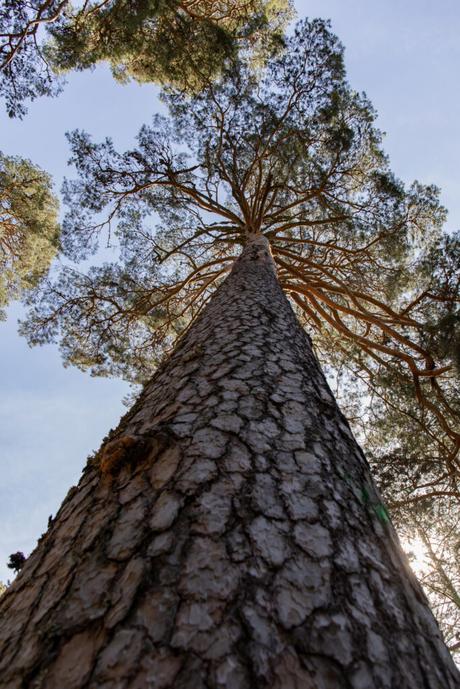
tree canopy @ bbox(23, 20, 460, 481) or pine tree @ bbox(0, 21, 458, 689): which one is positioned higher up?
tree canopy @ bbox(23, 20, 460, 481)

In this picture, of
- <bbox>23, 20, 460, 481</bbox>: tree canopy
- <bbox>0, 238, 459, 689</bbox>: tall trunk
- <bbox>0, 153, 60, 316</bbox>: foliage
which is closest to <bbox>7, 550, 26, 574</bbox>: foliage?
<bbox>0, 238, 459, 689</bbox>: tall trunk

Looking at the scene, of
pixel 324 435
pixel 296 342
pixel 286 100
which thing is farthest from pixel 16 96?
pixel 324 435

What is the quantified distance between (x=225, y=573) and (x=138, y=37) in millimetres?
8457

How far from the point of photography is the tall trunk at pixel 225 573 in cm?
69

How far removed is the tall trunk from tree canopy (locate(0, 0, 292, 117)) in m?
6.85

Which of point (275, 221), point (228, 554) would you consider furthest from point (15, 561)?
point (275, 221)

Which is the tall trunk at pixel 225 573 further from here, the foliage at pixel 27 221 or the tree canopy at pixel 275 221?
the foliage at pixel 27 221

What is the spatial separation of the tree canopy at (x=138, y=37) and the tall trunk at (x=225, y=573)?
6.85 m

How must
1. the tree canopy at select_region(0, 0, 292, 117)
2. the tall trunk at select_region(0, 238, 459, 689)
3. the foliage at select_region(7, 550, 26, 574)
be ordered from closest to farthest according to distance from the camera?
the tall trunk at select_region(0, 238, 459, 689)
the foliage at select_region(7, 550, 26, 574)
the tree canopy at select_region(0, 0, 292, 117)

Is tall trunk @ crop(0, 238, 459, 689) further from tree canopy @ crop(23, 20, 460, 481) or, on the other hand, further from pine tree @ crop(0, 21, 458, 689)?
tree canopy @ crop(23, 20, 460, 481)

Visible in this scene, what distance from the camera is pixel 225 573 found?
825 millimetres

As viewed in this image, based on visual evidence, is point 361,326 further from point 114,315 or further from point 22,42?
point 22,42

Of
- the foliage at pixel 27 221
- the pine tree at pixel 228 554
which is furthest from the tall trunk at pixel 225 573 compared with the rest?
the foliage at pixel 27 221

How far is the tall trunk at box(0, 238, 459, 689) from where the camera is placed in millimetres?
689
